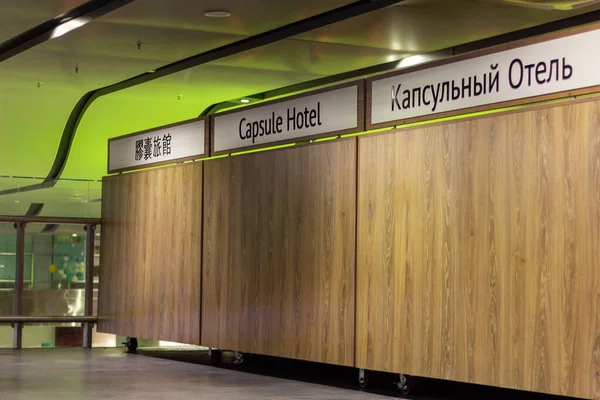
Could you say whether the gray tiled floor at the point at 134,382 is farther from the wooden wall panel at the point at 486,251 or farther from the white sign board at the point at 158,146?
the white sign board at the point at 158,146

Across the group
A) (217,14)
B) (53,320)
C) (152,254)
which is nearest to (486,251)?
(217,14)

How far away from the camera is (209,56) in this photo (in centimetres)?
1415

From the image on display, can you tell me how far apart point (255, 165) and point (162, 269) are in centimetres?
247

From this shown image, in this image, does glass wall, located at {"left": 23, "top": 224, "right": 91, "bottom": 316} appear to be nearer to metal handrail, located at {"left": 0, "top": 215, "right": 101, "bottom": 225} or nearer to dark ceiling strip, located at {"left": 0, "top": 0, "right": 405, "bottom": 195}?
metal handrail, located at {"left": 0, "top": 215, "right": 101, "bottom": 225}

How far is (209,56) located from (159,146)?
1670 millimetres

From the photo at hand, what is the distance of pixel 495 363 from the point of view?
8.06m

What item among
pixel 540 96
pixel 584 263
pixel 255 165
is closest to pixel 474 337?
pixel 584 263

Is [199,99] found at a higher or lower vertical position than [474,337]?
higher

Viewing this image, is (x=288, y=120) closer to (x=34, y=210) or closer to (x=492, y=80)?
(x=492, y=80)

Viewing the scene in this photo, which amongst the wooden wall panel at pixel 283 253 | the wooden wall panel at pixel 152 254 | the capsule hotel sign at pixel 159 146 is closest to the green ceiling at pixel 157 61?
the capsule hotel sign at pixel 159 146

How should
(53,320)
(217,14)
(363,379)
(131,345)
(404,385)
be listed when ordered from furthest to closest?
(53,320), (131,345), (217,14), (363,379), (404,385)

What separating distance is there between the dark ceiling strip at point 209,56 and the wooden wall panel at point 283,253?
177 centimetres

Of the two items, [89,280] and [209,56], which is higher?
[209,56]

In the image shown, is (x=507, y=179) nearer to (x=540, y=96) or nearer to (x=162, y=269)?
(x=540, y=96)
